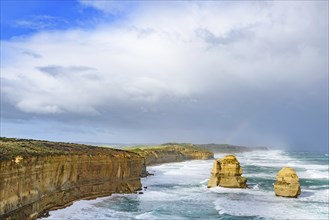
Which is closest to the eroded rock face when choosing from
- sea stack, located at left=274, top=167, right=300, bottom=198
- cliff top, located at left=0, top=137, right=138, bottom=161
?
cliff top, located at left=0, top=137, right=138, bottom=161

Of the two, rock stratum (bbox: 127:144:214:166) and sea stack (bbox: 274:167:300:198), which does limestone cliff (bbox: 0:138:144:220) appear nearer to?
sea stack (bbox: 274:167:300:198)

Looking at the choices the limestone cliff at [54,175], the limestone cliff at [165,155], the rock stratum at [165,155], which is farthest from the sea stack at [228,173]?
the limestone cliff at [165,155]

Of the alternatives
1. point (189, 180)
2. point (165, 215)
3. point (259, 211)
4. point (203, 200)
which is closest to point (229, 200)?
point (203, 200)

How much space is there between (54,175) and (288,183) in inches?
841

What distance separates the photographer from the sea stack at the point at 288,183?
125ft

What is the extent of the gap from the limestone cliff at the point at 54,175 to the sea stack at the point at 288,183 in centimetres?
1467

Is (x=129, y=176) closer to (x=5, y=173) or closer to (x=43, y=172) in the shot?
(x=43, y=172)

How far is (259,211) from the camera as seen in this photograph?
32344 mm

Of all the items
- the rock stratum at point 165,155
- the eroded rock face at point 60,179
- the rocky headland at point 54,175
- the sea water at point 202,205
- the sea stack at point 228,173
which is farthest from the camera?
the rock stratum at point 165,155

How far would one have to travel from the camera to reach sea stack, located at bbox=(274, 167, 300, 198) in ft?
125

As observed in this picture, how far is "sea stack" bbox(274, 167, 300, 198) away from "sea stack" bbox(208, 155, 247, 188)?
5.96 meters

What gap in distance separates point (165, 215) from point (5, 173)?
12342mm

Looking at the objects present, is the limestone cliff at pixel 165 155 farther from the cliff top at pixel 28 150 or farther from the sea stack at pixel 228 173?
the cliff top at pixel 28 150

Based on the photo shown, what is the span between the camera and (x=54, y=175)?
31719 mm
